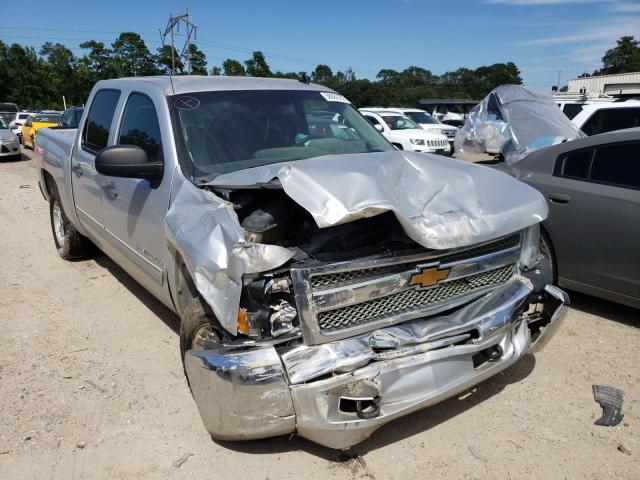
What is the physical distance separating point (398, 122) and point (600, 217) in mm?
13771

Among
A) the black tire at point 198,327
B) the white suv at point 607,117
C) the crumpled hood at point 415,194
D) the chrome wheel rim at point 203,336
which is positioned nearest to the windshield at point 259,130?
the crumpled hood at point 415,194

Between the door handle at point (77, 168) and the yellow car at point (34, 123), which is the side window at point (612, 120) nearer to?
the door handle at point (77, 168)

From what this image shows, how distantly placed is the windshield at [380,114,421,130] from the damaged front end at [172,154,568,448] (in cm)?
1477

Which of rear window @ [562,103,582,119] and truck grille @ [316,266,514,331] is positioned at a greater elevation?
rear window @ [562,103,582,119]

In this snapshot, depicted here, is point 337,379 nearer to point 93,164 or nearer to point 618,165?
point 93,164

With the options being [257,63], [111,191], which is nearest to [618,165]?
[111,191]

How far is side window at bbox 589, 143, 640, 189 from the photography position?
427 centimetres

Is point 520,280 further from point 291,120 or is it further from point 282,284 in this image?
point 291,120

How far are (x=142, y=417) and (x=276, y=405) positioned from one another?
1.19 m

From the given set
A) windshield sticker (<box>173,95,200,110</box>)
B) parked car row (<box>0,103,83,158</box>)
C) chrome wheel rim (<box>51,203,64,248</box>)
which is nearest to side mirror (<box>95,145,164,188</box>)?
windshield sticker (<box>173,95,200,110</box>)

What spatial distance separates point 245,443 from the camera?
2926mm

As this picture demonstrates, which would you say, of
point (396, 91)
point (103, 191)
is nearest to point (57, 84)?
point (396, 91)

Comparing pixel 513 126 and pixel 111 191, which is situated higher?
pixel 513 126

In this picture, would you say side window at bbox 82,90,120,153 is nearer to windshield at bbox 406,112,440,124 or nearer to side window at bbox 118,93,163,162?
side window at bbox 118,93,163,162
